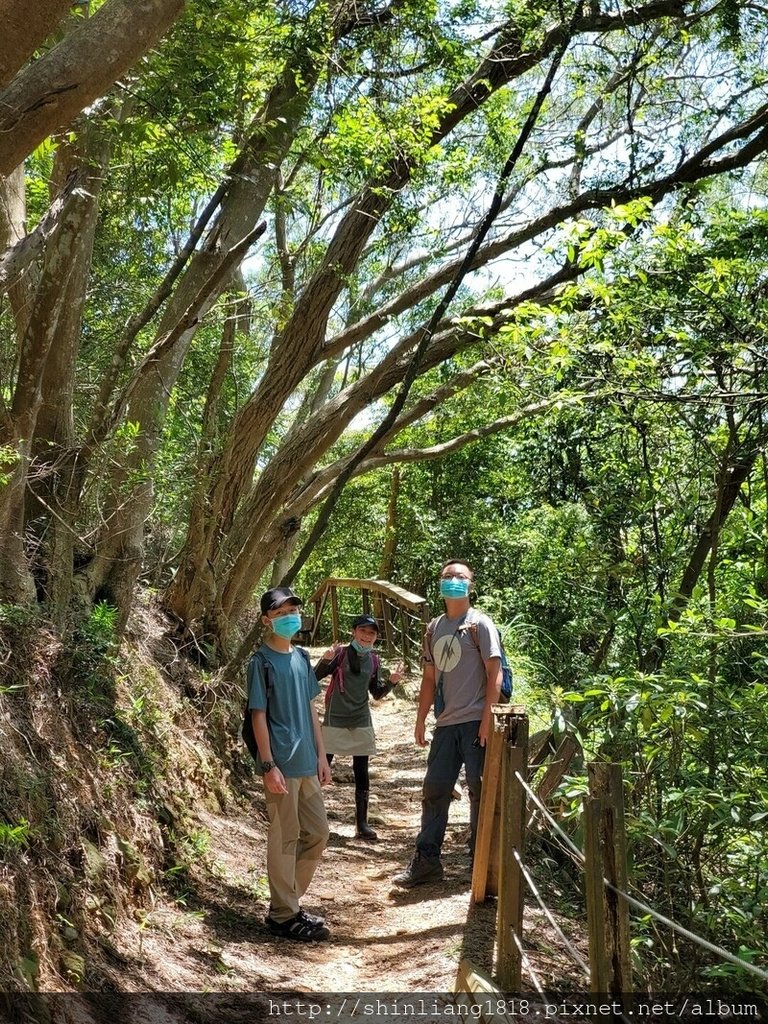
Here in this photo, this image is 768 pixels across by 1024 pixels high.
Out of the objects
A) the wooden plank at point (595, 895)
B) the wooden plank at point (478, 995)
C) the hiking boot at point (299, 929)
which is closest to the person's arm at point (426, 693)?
the hiking boot at point (299, 929)

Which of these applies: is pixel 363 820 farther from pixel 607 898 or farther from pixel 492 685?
pixel 607 898

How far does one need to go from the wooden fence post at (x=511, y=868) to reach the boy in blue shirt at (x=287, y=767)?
135cm

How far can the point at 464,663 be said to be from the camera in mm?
5211

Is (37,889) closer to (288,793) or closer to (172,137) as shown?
(288,793)

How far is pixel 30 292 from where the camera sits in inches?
213

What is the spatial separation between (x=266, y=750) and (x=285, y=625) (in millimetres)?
675

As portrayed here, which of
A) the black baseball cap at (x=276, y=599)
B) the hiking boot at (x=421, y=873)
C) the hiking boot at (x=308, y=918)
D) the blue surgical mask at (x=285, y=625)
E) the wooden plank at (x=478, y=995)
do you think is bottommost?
the hiking boot at (x=308, y=918)

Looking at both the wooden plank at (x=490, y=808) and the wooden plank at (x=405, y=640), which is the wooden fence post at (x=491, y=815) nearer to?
the wooden plank at (x=490, y=808)

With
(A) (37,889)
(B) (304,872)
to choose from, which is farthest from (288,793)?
→ (A) (37,889)

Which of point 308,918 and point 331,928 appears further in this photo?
point 331,928

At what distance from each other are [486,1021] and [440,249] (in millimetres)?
8544

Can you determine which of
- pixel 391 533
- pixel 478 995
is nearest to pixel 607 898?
pixel 478 995

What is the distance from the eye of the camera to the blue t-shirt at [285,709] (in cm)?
467

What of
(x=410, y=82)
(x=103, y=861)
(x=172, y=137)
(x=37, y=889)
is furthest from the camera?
(x=410, y=82)
